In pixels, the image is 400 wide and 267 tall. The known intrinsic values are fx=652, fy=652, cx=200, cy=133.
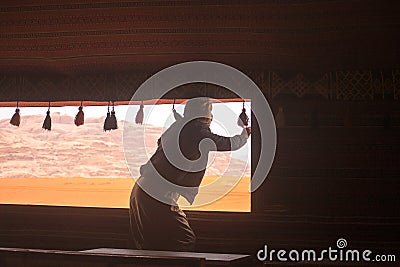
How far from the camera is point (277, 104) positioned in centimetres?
552

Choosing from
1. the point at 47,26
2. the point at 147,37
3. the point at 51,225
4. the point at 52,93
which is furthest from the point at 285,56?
the point at 51,225

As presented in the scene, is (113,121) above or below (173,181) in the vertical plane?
above

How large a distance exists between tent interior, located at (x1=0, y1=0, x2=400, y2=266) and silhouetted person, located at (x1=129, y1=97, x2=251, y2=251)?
0.71 metres

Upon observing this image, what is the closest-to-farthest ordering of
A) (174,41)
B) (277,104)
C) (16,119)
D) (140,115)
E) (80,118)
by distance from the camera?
(174,41) → (277,104) → (140,115) → (80,118) → (16,119)

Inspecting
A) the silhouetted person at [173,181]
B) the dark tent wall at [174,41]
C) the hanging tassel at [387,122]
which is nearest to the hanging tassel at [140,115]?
the dark tent wall at [174,41]

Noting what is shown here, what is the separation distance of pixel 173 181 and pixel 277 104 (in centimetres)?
130

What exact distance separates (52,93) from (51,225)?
1213mm

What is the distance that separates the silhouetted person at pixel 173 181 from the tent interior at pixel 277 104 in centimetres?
71

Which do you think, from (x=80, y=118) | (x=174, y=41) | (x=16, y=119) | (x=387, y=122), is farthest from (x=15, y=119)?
(x=387, y=122)

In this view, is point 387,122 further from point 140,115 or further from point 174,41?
point 140,115

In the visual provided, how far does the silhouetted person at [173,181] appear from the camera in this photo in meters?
4.64

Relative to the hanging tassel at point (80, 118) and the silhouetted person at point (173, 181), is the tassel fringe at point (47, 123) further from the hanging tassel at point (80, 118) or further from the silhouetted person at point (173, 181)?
the silhouetted person at point (173, 181)

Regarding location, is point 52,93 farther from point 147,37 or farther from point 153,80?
point 147,37

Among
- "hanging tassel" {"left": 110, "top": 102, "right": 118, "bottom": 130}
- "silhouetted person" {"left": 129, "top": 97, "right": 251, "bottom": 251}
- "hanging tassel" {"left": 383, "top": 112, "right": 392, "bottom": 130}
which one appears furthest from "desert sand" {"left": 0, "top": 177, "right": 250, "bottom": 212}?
"hanging tassel" {"left": 383, "top": 112, "right": 392, "bottom": 130}
